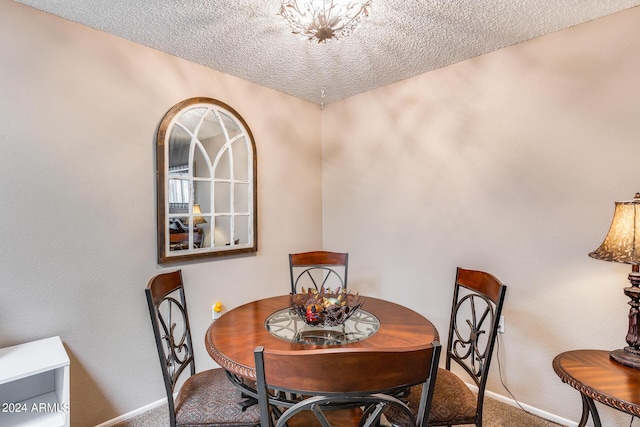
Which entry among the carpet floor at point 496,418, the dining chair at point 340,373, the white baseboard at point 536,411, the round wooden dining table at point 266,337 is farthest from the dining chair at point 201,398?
the white baseboard at point 536,411

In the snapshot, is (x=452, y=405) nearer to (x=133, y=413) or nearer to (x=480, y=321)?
(x=480, y=321)

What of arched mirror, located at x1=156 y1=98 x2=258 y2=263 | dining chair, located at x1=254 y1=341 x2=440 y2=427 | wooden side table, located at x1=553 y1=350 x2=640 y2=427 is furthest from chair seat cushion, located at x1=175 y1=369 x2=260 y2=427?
wooden side table, located at x1=553 y1=350 x2=640 y2=427

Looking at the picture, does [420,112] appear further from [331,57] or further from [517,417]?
[517,417]

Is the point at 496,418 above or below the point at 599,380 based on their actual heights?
below

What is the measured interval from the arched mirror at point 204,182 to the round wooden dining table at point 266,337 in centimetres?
82

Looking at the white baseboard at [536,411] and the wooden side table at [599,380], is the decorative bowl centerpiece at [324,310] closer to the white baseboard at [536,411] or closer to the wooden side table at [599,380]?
the wooden side table at [599,380]

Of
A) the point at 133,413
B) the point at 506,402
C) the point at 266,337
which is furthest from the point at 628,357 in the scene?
the point at 133,413

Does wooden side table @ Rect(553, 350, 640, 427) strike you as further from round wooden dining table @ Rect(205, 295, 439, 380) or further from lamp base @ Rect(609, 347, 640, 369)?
round wooden dining table @ Rect(205, 295, 439, 380)

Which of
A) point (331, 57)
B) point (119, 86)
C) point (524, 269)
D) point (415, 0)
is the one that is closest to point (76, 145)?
point (119, 86)

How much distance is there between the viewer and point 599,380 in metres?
1.30

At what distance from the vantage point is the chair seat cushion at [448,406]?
1.33m

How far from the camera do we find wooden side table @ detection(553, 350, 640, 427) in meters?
1.17

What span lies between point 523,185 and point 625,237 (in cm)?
74

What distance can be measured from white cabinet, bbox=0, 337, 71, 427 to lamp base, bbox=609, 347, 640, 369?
2.56 meters
